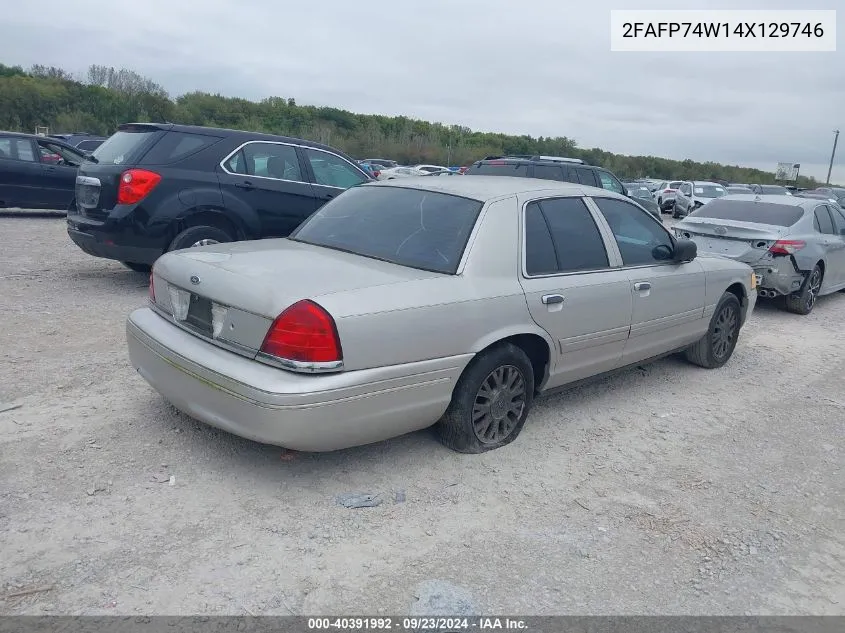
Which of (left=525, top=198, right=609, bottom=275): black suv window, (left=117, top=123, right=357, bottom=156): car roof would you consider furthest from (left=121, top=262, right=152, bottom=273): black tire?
(left=525, top=198, right=609, bottom=275): black suv window

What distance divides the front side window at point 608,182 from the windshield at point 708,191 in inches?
557

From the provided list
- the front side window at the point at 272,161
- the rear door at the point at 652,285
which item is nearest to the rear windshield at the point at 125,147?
the front side window at the point at 272,161

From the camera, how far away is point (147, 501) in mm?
3318

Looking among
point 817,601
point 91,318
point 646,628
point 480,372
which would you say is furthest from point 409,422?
point 91,318

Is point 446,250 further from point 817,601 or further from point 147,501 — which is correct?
point 817,601

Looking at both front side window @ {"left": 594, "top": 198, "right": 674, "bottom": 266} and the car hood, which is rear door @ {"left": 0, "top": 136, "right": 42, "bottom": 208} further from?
front side window @ {"left": 594, "top": 198, "right": 674, "bottom": 266}

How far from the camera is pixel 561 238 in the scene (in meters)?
4.50

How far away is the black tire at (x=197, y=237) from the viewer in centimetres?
687

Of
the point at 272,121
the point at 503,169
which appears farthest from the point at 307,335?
the point at 272,121

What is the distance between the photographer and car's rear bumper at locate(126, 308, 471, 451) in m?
3.21

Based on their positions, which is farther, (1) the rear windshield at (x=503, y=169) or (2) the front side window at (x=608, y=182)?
(2) the front side window at (x=608, y=182)

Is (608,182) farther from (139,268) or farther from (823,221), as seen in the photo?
(139,268)

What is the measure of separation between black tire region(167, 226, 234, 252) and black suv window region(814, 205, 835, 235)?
299 inches

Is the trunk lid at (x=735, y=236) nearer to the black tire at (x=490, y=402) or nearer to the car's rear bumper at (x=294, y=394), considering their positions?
the black tire at (x=490, y=402)
